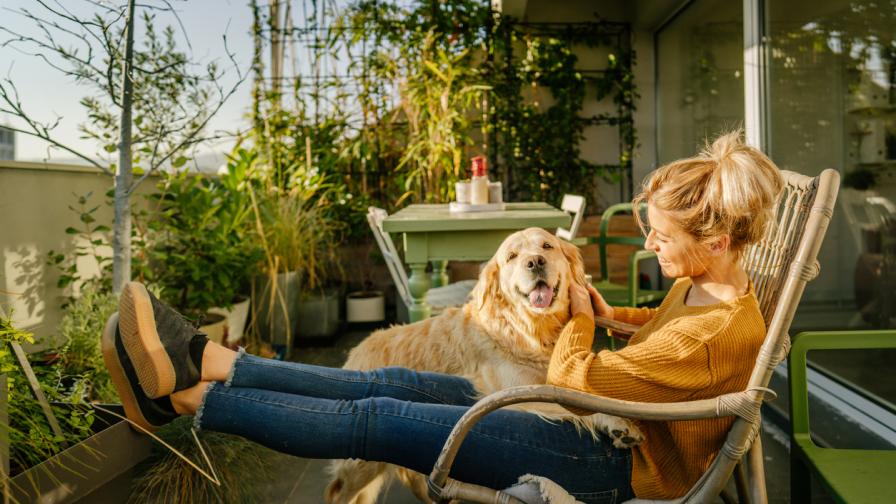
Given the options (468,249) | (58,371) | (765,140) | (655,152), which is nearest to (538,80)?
(655,152)

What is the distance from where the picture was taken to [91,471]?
1.53m

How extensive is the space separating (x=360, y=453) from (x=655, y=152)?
5215 millimetres

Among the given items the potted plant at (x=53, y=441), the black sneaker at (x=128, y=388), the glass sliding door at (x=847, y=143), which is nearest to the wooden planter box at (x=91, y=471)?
the potted plant at (x=53, y=441)

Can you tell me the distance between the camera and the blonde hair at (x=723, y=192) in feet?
3.93

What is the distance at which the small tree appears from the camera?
6.44ft

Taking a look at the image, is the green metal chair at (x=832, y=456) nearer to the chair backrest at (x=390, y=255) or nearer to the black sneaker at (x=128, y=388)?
the black sneaker at (x=128, y=388)

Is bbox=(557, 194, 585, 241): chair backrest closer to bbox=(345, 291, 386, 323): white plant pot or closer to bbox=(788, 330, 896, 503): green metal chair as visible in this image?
bbox=(345, 291, 386, 323): white plant pot

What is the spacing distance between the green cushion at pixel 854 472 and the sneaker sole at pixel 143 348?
135cm

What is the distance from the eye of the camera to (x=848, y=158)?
2.56m

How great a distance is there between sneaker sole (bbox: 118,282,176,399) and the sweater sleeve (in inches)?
32.4

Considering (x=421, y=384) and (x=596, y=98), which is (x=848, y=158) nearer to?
(x=421, y=384)

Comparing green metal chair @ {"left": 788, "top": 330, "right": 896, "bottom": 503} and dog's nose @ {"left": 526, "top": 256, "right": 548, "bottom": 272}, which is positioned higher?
dog's nose @ {"left": 526, "top": 256, "right": 548, "bottom": 272}

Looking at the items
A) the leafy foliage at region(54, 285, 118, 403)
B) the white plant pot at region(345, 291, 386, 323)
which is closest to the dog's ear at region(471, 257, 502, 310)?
the leafy foliage at region(54, 285, 118, 403)

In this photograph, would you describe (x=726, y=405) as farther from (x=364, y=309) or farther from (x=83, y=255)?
(x=364, y=309)
